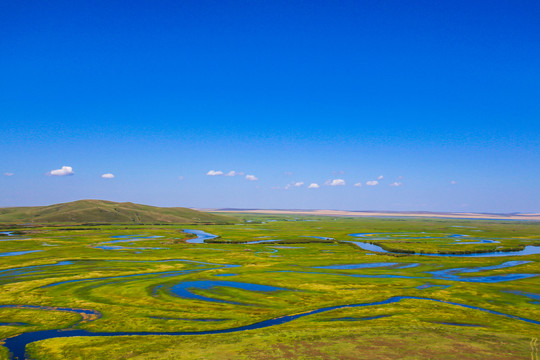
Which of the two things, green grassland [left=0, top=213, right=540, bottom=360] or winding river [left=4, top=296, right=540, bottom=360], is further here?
winding river [left=4, top=296, right=540, bottom=360]

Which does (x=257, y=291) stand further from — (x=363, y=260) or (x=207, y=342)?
(x=363, y=260)

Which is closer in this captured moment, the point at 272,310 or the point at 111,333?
the point at 111,333

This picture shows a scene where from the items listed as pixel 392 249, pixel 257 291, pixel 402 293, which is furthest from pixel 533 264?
pixel 257 291

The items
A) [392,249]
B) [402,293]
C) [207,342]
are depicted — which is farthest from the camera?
[392,249]

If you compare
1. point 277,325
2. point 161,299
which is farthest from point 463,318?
point 161,299

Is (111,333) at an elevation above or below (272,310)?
above

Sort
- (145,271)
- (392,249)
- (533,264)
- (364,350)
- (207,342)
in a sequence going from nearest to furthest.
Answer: (364,350) < (207,342) < (145,271) < (533,264) < (392,249)

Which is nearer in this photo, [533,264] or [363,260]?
[533,264]

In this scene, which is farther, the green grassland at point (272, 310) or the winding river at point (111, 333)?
the winding river at point (111, 333)

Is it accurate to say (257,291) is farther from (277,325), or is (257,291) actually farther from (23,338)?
(23,338)
